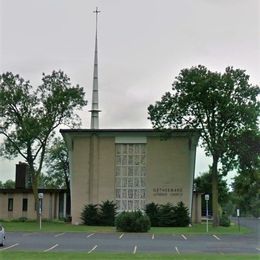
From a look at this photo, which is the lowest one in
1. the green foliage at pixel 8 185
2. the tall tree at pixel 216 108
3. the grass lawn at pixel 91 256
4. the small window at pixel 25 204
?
the grass lawn at pixel 91 256

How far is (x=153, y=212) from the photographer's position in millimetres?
49344

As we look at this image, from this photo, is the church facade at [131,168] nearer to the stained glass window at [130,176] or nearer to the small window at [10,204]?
the stained glass window at [130,176]

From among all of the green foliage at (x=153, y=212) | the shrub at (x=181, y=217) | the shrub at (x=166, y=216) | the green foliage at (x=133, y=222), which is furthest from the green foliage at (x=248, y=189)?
the green foliage at (x=133, y=222)

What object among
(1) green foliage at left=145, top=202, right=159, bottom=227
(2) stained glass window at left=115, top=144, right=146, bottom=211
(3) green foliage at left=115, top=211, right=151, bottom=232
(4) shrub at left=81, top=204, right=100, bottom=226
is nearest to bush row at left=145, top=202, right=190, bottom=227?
(1) green foliage at left=145, top=202, right=159, bottom=227

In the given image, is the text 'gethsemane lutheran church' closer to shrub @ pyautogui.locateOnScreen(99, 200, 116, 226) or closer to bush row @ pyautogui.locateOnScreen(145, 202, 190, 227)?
shrub @ pyautogui.locateOnScreen(99, 200, 116, 226)

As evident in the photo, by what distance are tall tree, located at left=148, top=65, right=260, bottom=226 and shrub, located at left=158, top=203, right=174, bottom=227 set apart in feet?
11.8

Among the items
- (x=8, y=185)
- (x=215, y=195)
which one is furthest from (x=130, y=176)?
(x=8, y=185)

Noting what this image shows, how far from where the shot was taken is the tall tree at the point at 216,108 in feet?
159

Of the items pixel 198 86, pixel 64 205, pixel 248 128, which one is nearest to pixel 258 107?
pixel 248 128

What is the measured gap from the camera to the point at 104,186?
5172 centimetres

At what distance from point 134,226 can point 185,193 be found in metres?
11.9

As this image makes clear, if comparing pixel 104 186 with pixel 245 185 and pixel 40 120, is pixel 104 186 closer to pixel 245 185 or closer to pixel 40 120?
pixel 40 120

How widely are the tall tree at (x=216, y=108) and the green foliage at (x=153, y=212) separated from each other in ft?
15.9

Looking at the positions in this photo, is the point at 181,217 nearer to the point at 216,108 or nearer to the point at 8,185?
the point at 216,108
